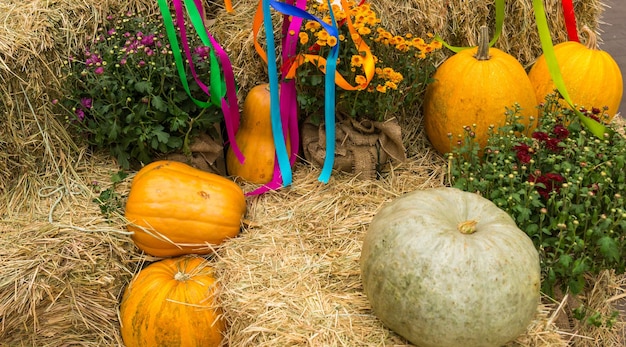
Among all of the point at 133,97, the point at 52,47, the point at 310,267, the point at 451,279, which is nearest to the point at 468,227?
the point at 451,279

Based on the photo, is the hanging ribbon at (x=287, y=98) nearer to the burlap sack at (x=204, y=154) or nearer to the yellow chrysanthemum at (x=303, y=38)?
the yellow chrysanthemum at (x=303, y=38)

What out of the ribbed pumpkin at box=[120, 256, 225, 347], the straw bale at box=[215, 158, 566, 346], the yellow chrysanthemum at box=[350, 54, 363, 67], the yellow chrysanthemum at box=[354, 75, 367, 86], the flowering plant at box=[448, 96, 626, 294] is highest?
the yellow chrysanthemum at box=[350, 54, 363, 67]

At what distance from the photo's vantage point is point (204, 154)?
307 centimetres

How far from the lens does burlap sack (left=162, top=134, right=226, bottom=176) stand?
9.86ft

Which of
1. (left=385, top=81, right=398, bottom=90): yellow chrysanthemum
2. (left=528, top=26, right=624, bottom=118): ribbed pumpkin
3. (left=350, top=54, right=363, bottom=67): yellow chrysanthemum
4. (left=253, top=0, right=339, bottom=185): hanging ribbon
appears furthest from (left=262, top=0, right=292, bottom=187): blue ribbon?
(left=528, top=26, right=624, bottom=118): ribbed pumpkin

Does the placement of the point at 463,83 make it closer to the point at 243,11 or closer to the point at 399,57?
the point at 399,57

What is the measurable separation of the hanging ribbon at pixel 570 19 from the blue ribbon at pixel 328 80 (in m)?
1.50

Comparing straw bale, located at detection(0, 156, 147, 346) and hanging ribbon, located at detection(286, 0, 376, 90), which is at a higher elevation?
hanging ribbon, located at detection(286, 0, 376, 90)

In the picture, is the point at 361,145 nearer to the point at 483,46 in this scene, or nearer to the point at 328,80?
the point at 328,80

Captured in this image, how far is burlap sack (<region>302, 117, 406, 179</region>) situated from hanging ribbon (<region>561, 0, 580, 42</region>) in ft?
4.28

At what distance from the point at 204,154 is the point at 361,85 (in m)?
0.87

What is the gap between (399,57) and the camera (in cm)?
304

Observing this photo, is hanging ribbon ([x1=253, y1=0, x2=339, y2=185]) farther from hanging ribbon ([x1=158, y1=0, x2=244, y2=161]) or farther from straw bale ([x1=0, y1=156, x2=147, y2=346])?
straw bale ([x1=0, y1=156, x2=147, y2=346])

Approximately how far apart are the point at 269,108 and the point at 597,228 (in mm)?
1559
